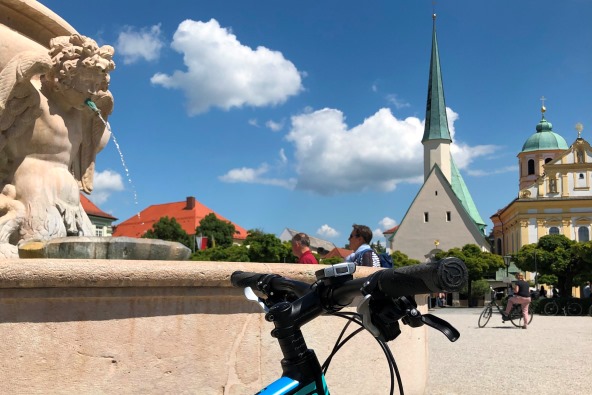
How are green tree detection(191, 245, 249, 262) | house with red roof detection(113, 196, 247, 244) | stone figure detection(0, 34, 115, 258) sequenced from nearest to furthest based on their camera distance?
stone figure detection(0, 34, 115, 258), green tree detection(191, 245, 249, 262), house with red roof detection(113, 196, 247, 244)

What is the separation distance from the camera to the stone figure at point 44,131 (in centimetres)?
508

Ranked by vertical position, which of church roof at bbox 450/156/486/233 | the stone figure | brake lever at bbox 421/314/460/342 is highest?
church roof at bbox 450/156/486/233

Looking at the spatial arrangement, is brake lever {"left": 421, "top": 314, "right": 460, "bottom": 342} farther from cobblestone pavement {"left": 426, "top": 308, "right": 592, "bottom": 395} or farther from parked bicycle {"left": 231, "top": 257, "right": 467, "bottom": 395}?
cobblestone pavement {"left": 426, "top": 308, "right": 592, "bottom": 395}

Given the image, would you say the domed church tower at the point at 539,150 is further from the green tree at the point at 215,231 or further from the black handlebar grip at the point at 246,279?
the black handlebar grip at the point at 246,279

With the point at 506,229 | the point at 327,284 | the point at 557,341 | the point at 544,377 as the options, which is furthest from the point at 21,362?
the point at 506,229

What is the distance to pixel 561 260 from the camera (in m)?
34.4

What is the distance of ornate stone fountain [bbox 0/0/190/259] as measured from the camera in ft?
16.7

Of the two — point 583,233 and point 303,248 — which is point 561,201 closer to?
point 583,233

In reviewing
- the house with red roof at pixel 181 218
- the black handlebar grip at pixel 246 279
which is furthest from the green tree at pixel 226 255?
the black handlebar grip at pixel 246 279

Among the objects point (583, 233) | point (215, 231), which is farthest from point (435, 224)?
point (215, 231)

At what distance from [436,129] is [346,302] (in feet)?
273

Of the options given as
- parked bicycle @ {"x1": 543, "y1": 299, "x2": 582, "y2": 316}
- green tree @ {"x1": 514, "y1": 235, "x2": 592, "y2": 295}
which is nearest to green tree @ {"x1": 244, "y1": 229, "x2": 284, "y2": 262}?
green tree @ {"x1": 514, "y1": 235, "x2": 592, "y2": 295}

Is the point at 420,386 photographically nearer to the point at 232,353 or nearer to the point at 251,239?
the point at 232,353

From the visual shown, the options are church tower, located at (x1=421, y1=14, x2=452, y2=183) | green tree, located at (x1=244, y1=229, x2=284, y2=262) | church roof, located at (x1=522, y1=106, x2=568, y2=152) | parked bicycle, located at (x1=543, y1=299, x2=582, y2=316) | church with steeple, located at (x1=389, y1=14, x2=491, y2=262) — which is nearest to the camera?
parked bicycle, located at (x1=543, y1=299, x2=582, y2=316)
